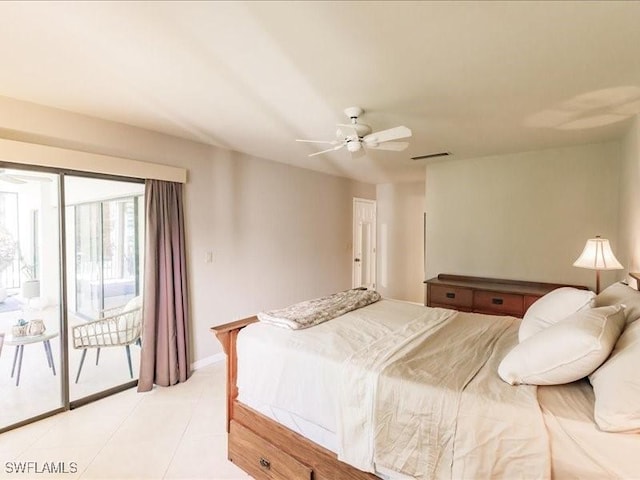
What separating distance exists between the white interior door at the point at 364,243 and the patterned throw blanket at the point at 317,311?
294 centimetres

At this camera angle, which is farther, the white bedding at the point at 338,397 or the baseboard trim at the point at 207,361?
the baseboard trim at the point at 207,361

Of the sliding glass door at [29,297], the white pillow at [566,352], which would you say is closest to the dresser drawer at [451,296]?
the white pillow at [566,352]

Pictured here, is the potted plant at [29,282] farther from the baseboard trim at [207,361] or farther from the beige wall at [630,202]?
the beige wall at [630,202]

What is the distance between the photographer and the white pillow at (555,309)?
170cm

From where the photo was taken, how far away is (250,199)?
397 cm

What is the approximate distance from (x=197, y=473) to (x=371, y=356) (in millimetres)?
1328

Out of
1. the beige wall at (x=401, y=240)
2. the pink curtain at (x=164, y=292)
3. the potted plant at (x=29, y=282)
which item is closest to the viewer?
the potted plant at (x=29, y=282)

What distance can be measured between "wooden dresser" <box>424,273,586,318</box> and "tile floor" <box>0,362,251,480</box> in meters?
2.70

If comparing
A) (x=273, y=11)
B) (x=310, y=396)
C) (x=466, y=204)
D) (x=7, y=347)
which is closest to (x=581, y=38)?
(x=273, y=11)

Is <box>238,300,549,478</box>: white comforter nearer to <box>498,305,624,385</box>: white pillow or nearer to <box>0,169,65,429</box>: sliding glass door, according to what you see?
<box>498,305,624,385</box>: white pillow

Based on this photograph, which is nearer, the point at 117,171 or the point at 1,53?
the point at 1,53

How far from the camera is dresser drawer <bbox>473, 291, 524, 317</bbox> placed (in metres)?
3.42

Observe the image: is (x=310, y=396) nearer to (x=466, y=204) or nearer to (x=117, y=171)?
(x=117, y=171)
